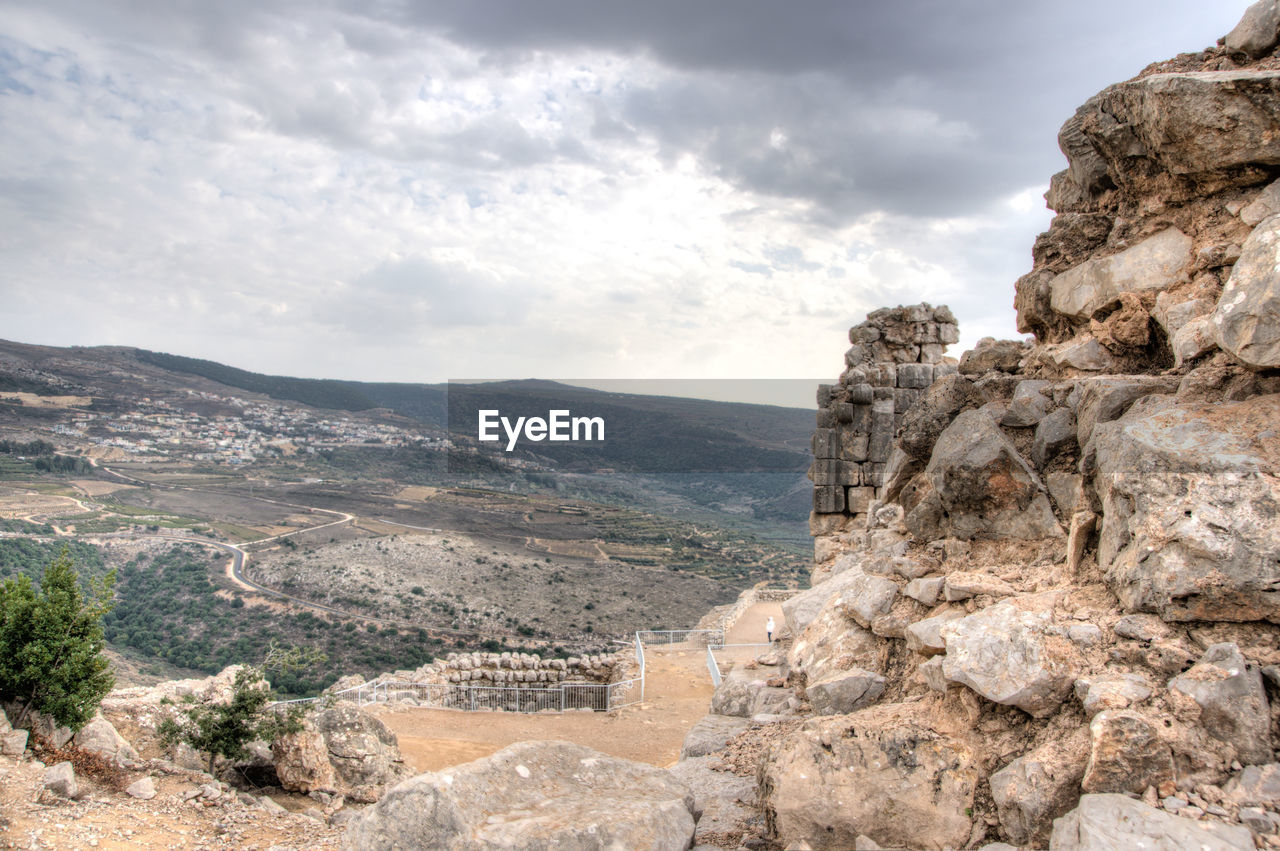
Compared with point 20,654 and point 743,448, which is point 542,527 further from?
point 20,654

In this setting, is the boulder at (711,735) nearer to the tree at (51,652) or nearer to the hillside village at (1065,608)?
the hillside village at (1065,608)

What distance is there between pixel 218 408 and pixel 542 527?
2879 cm

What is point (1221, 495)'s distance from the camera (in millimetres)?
2471

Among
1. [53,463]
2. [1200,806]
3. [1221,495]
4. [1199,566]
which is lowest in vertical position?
[53,463]

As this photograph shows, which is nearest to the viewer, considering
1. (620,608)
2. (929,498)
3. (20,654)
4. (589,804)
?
(589,804)

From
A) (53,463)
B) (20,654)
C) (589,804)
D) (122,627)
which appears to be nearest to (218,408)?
(53,463)

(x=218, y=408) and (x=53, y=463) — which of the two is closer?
(x=53, y=463)

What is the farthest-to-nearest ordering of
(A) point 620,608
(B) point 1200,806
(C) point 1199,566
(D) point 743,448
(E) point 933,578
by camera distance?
(D) point 743,448 → (A) point 620,608 → (E) point 933,578 → (C) point 1199,566 → (B) point 1200,806

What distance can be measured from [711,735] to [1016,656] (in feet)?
8.25

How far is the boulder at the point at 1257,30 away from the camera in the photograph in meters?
3.15

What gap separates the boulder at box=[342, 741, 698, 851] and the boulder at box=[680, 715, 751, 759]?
3.81 ft

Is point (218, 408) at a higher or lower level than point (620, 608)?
higher

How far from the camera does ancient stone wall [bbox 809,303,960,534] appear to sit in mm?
10859

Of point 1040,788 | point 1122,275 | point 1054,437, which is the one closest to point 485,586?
point 1054,437
